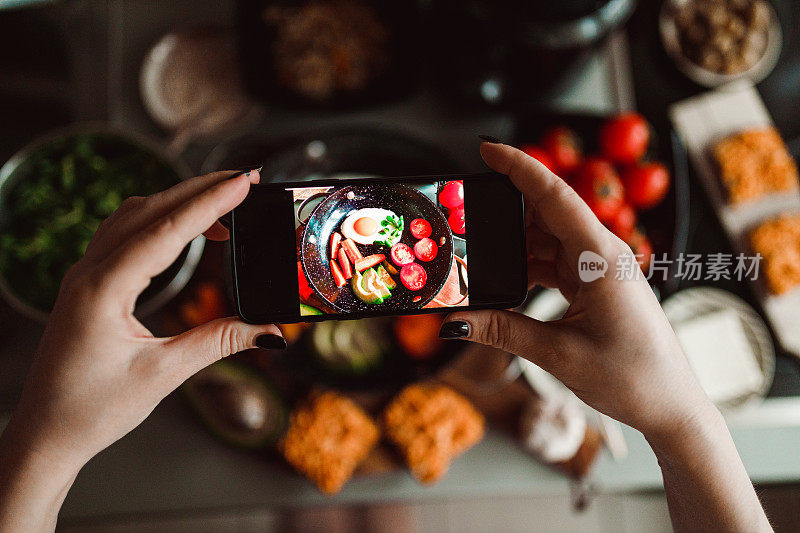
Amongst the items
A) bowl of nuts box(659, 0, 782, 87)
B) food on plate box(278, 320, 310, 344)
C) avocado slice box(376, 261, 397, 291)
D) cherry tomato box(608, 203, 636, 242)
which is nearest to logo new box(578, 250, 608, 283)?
avocado slice box(376, 261, 397, 291)

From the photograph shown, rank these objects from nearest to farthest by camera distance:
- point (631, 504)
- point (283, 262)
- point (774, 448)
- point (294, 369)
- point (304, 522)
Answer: point (283, 262) < point (294, 369) < point (774, 448) < point (304, 522) < point (631, 504)

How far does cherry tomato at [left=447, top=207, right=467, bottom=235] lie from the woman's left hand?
0.96 ft

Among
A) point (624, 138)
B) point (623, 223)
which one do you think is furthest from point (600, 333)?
point (624, 138)

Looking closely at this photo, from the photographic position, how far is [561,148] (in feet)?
3.88

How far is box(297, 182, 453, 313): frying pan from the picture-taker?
0.73m

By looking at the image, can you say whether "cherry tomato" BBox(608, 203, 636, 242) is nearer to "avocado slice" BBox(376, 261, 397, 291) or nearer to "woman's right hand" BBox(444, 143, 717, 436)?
"woman's right hand" BBox(444, 143, 717, 436)

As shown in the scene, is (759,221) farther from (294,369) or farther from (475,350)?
(294,369)

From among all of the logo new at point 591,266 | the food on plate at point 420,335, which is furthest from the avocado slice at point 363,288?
the food on plate at point 420,335

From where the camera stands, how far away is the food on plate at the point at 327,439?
111cm

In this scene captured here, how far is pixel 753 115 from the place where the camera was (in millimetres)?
1311

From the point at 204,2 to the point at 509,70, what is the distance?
2.60ft

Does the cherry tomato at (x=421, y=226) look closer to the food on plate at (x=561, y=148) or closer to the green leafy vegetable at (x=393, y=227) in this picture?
the green leafy vegetable at (x=393, y=227)

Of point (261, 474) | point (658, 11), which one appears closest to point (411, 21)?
point (658, 11)

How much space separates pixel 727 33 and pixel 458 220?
104cm
